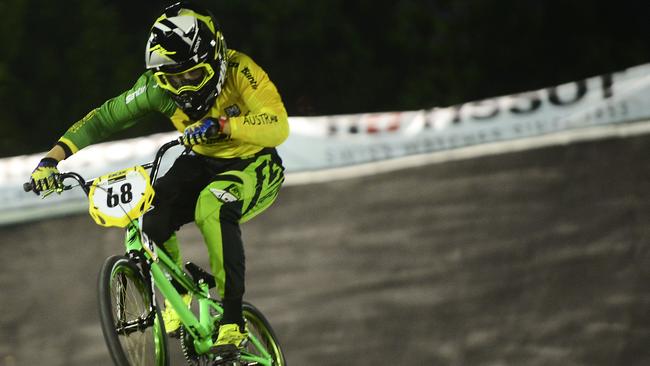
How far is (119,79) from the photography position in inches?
332

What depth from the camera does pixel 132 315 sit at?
15.4ft

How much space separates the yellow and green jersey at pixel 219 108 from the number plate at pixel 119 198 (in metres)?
0.48

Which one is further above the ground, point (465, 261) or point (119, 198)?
point (119, 198)

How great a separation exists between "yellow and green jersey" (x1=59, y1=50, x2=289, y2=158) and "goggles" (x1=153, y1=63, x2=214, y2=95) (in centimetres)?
21

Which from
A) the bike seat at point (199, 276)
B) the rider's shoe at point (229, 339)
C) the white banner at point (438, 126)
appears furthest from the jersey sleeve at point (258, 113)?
the white banner at point (438, 126)

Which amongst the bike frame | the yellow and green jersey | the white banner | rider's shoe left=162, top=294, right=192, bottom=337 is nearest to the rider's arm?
the yellow and green jersey

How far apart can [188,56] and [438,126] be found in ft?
7.21

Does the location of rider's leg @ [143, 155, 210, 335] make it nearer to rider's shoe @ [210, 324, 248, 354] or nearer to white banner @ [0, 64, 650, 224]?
rider's shoe @ [210, 324, 248, 354]

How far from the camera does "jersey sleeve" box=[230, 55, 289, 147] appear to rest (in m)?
4.72

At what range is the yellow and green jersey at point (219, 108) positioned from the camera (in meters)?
4.96

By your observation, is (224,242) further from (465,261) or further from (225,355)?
(465,261)

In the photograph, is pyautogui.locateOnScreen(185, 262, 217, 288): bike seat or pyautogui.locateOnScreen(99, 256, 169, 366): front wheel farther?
pyautogui.locateOnScreen(185, 262, 217, 288): bike seat

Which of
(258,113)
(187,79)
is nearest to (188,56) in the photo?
(187,79)

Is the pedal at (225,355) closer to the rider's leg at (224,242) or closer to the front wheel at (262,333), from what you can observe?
the rider's leg at (224,242)
